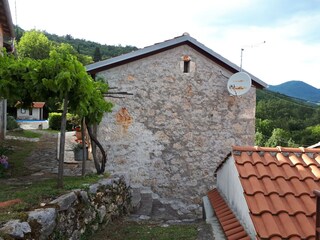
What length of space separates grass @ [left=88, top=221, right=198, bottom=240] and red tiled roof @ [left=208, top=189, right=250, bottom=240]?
584 millimetres

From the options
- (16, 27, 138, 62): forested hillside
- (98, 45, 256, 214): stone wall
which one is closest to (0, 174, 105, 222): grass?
(98, 45, 256, 214): stone wall

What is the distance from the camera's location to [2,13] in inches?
459

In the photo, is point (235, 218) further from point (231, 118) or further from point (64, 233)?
point (231, 118)

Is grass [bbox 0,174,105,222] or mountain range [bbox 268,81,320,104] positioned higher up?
mountain range [bbox 268,81,320,104]

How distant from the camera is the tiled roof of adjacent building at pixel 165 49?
30.5ft

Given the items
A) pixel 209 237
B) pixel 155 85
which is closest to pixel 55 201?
pixel 209 237

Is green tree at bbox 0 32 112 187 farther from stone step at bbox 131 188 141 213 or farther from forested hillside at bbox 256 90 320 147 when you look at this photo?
forested hillside at bbox 256 90 320 147

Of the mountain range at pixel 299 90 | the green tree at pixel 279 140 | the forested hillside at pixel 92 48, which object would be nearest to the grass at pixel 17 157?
the green tree at pixel 279 140

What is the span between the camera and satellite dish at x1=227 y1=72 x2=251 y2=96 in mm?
9266

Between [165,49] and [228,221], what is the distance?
6307 millimetres

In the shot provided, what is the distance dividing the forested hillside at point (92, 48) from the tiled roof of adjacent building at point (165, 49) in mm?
46358

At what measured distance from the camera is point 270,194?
12.4 feet

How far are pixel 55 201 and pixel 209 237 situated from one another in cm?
224

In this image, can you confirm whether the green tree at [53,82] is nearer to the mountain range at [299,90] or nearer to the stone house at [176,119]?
the stone house at [176,119]
